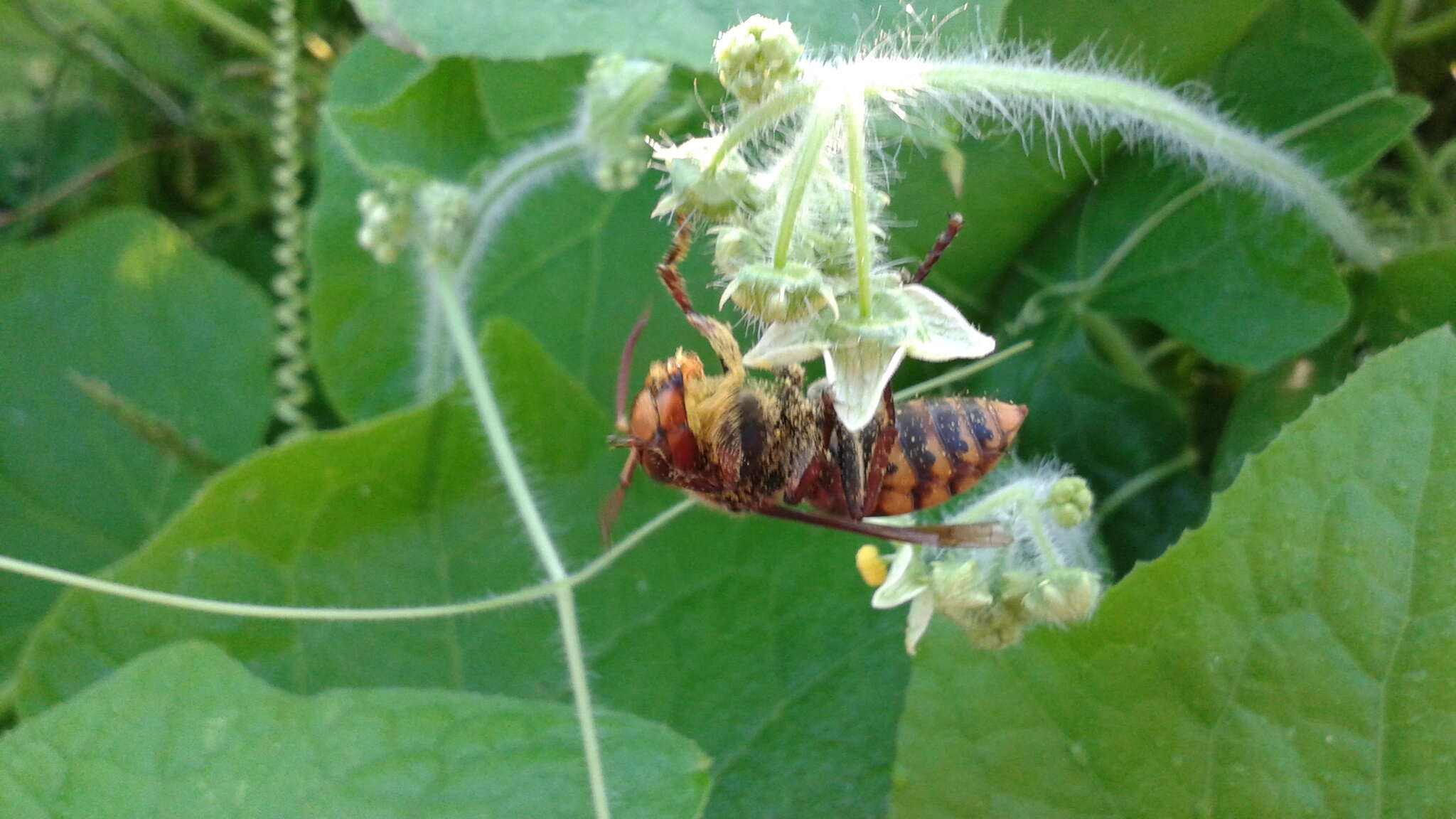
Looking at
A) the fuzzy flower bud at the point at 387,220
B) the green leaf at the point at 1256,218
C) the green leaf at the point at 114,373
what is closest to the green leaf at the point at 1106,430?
the green leaf at the point at 1256,218

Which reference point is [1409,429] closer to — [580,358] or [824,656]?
[824,656]

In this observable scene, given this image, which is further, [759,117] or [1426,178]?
[1426,178]

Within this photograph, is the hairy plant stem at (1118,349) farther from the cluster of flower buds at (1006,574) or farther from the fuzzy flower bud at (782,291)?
the fuzzy flower bud at (782,291)

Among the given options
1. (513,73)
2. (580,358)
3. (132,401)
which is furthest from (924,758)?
(132,401)

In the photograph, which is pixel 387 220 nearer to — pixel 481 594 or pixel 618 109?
pixel 618 109

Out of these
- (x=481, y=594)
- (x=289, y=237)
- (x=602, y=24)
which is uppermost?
(x=289, y=237)

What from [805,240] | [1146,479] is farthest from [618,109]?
[1146,479]
